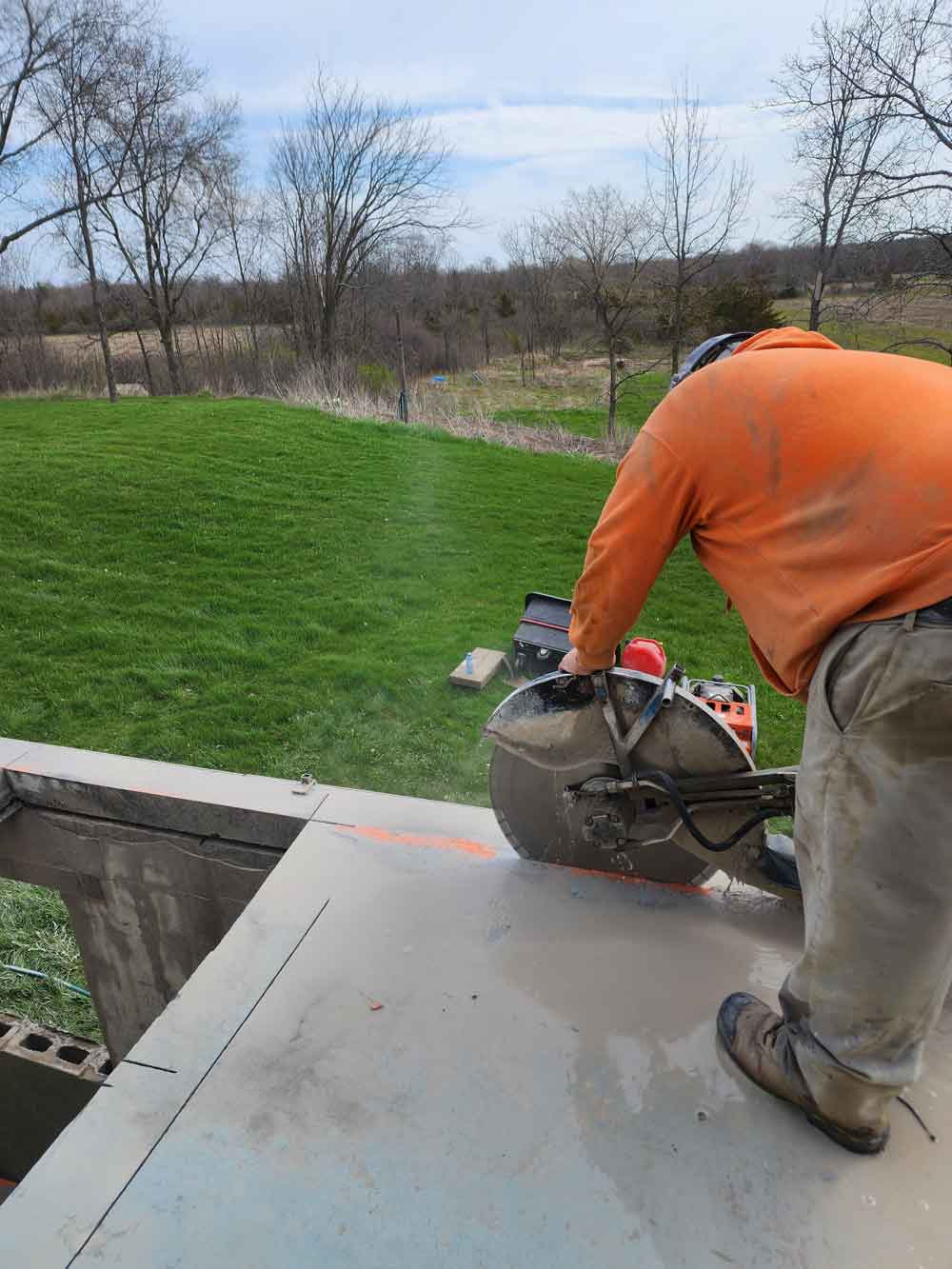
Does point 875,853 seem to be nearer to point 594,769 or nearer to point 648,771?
point 648,771

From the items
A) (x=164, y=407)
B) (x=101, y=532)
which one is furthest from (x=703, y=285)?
(x=101, y=532)

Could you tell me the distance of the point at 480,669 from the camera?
5.20m

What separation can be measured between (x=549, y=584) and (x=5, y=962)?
184 inches

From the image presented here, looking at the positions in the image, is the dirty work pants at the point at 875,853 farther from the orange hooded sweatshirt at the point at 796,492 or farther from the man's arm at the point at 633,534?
the man's arm at the point at 633,534

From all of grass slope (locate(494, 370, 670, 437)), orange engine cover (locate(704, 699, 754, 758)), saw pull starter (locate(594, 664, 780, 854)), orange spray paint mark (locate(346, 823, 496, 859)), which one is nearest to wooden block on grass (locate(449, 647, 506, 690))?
orange engine cover (locate(704, 699, 754, 758))

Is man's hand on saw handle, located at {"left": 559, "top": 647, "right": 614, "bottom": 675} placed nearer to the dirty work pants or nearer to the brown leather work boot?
the dirty work pants

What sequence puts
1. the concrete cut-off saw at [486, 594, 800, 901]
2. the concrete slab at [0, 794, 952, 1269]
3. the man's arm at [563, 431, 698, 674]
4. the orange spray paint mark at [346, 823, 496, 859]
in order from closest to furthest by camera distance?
the concrete slab at [0, 794, 952, 1269] → the man's arm at [563, 431, 698, 674] → the concrete cut-off saw at [486, 594, 800, 901] → the orange spray paint mark at [346, 823, 496, 859]

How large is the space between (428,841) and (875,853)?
149 cm

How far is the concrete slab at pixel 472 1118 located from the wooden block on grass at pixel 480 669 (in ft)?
9.17

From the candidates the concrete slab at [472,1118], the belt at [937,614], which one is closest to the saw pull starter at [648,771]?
the concrete slab at [472,1118]

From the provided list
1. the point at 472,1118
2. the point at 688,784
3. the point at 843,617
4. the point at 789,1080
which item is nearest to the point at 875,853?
the point at 843,617

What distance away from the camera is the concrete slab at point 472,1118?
1.55 metres

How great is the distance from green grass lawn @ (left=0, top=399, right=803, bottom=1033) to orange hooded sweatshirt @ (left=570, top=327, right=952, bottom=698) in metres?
2.65

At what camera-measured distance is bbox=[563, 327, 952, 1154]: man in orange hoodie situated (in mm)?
1375
